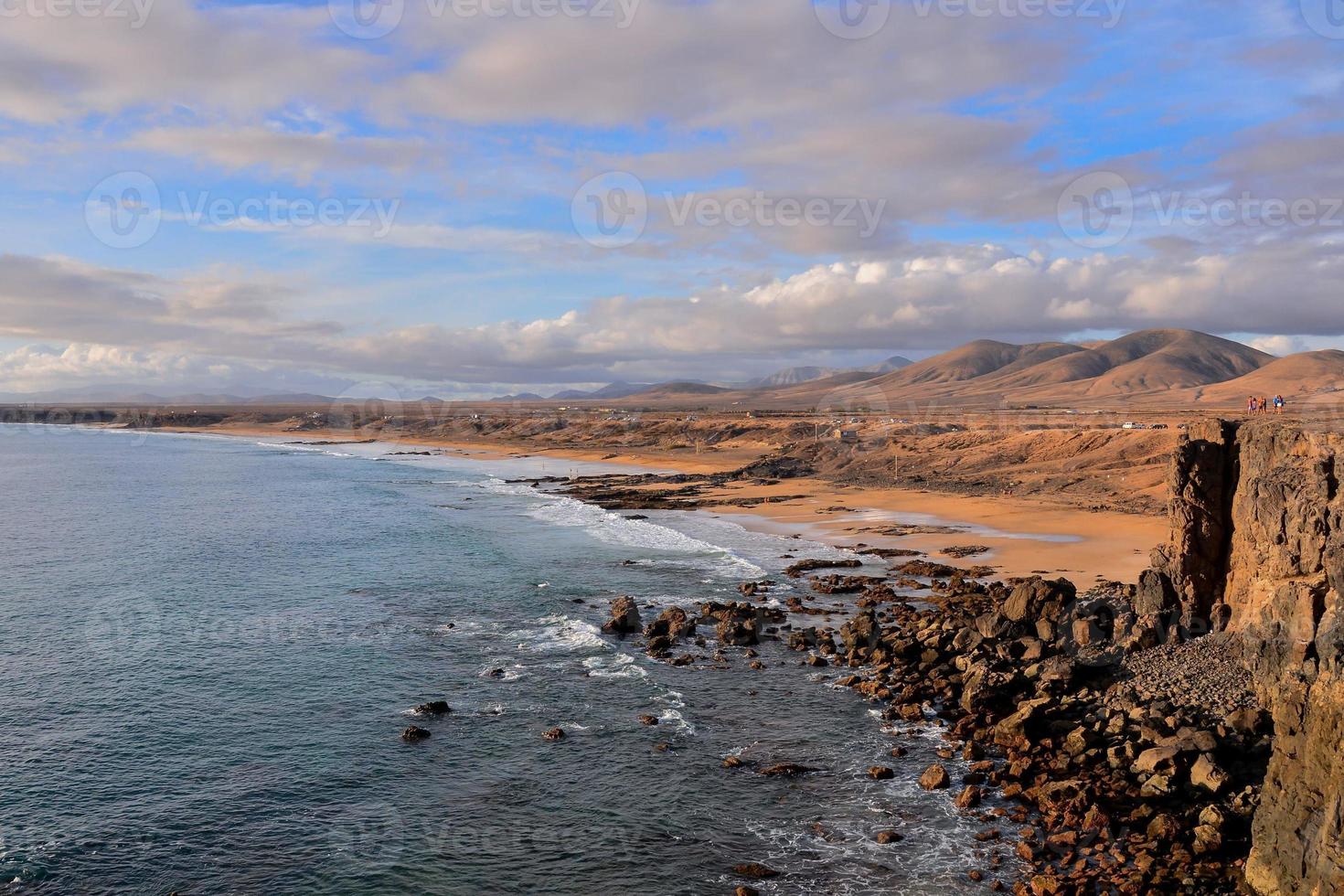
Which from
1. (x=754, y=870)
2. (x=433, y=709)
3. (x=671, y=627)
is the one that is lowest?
(x=754, y=870)

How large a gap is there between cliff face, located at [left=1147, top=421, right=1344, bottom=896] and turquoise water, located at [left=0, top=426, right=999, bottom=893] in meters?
6.09

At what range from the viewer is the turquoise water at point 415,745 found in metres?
18.2

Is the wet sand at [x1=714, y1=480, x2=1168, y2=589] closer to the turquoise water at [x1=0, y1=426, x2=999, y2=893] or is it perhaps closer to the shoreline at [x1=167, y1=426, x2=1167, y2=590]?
the shoreline at [x1=167, y1=426, x2=1167, y2=590]

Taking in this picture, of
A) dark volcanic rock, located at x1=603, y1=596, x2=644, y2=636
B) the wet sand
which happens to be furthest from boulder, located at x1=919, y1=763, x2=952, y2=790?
the wet sand

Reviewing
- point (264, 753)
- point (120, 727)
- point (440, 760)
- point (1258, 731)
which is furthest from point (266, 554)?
point (1258, 731)

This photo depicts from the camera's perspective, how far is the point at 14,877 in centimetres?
1761

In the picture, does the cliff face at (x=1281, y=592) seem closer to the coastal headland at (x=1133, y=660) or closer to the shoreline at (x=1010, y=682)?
the coastal headland at (x=1133, y=660)

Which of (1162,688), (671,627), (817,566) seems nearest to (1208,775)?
(1162,688)

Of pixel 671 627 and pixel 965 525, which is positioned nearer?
pixel 671 627

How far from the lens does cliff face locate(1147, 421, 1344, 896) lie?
567 inches

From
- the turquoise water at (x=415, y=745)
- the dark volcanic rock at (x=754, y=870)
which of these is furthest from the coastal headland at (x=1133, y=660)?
the dark volcanic rock at (x=754, y=870)

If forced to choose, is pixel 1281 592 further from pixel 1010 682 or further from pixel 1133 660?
pixel 1010 682

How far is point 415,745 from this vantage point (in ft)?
78.2

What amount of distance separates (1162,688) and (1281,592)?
3983 mm
